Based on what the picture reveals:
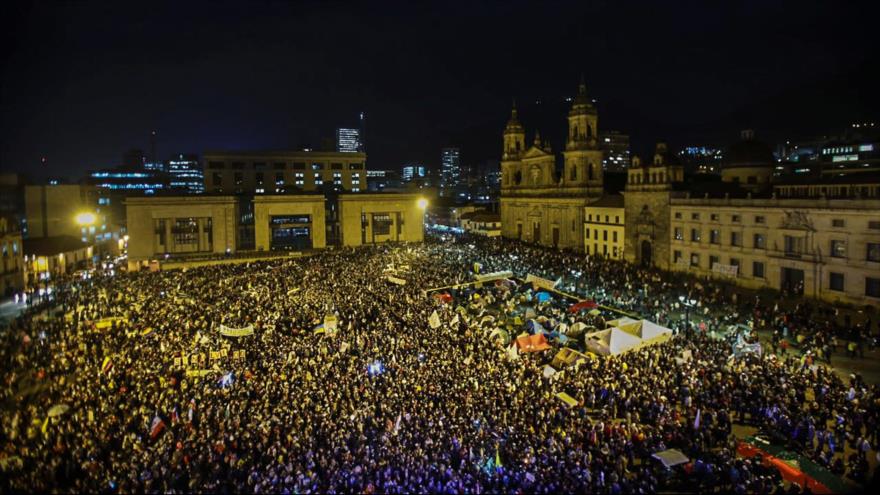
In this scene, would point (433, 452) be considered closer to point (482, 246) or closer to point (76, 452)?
point (76, 452)

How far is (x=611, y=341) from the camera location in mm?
22547

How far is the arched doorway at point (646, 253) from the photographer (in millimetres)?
47106

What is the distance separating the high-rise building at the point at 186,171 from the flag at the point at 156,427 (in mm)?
134531

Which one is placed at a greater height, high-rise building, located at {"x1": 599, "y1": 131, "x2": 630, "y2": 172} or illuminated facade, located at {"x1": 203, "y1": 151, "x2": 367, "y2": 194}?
high-rise building, located at {"x1": 599, "y1": 131, "x2": 630, "y2": 172}

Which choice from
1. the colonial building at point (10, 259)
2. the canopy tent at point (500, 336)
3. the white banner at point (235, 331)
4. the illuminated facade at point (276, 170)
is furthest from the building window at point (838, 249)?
the colonial building at point (10, 259)

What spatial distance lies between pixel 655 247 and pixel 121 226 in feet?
241

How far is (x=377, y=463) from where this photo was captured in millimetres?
13836

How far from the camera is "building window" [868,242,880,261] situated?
30.5m

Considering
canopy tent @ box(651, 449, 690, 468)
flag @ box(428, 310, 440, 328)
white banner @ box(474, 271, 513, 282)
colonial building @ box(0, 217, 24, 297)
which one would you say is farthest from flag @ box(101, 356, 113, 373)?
colonial building @ box(0, 217, 24, 297)

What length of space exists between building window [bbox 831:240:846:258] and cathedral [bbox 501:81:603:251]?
2464cm

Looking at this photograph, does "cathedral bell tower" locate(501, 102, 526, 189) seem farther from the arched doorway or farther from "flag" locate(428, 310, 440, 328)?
"flag" locate(428, 310, 440, 328)

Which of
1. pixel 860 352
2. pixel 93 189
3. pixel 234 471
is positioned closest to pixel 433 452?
pixel 234 471

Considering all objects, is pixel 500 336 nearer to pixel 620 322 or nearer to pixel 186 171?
pixel 620 322

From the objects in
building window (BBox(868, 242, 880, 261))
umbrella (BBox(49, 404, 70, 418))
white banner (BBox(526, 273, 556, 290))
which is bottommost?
umbrella (BBox(49, 404, 70, 418))
